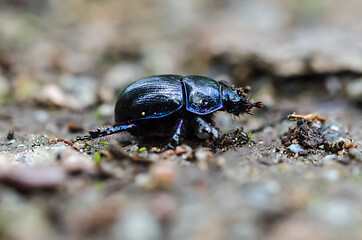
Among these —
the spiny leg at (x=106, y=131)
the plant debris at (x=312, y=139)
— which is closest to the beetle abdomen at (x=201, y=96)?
the spiny leg at (x=106, y=131)

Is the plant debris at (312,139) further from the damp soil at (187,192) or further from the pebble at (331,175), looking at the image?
the pebble at (331,175)

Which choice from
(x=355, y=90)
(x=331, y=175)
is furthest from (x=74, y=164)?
(x=355, y=90)

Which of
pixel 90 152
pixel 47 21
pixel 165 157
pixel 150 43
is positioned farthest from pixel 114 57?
pixel 165 157

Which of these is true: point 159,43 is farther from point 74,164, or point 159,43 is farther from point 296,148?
point 74,164

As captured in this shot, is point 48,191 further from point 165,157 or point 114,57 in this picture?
point 114,57

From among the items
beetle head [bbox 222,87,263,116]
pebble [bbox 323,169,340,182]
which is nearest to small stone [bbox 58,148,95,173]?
beetle head [bbox 222,87,263,116]

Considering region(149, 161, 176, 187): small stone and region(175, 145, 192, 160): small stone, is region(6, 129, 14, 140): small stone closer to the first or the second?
region(175, 145, 192, 160): small stone
